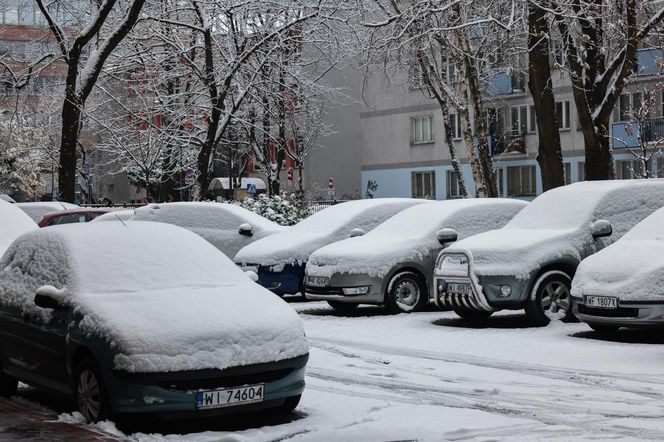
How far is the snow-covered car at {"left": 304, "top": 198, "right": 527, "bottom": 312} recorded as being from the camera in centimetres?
1767

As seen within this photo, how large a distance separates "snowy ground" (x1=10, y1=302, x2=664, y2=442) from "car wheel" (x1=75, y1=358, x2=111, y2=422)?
162mm

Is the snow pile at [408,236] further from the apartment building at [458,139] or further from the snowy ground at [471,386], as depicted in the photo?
the apartment building at [458,139]

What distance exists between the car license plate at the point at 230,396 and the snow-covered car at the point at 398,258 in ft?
28.2

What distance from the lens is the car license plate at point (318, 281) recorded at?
1783 cm

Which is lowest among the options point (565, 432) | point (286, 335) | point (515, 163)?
point (565, 432)

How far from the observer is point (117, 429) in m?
8.84

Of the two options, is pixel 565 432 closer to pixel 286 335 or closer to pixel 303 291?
pixel 286 335

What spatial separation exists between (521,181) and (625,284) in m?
42.8

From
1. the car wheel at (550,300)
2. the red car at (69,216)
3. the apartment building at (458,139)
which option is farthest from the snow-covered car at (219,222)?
the apartment building at (458,139)

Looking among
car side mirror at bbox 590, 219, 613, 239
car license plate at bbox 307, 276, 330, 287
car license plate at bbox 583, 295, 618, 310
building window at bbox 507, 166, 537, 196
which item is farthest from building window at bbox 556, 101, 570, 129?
car license plate at bbox 583, 295, 618, 310

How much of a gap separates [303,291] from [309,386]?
8.31 metres

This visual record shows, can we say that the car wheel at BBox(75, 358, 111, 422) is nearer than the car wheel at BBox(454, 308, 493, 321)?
Yes

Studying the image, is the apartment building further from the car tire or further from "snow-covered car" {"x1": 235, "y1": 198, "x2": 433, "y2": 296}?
the car tire

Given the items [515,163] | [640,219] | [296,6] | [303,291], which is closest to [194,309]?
[640,219]
